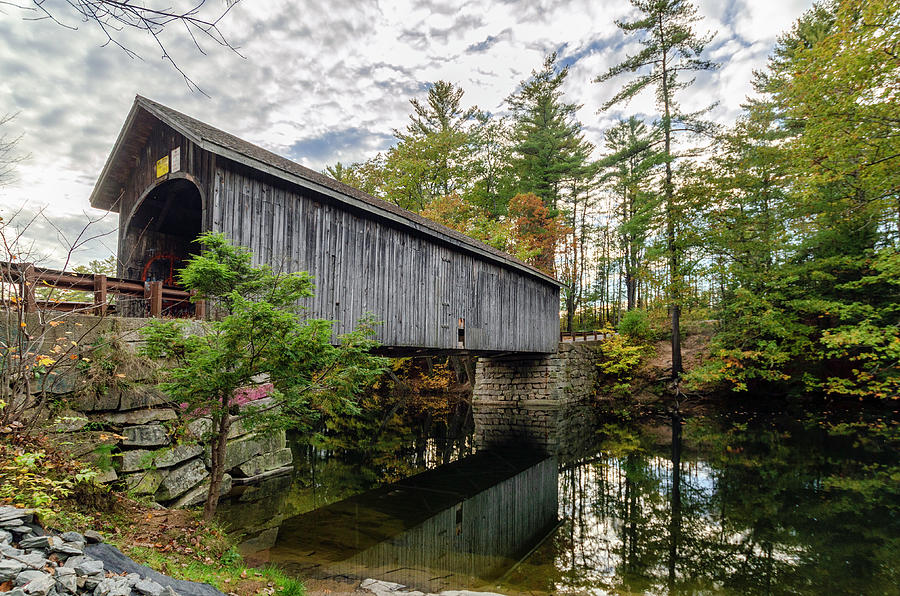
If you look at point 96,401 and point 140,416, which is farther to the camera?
point 140,416

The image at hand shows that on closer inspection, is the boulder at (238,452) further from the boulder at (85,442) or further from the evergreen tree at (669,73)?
the evergreen tree at (669,73)

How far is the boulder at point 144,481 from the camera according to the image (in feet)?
14.6

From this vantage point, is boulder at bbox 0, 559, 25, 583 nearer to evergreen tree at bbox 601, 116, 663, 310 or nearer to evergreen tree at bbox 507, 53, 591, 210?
evergreen tree at bbox 601, 116, 663, 310

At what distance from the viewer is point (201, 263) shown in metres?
4.06

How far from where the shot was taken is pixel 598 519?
19.8ft

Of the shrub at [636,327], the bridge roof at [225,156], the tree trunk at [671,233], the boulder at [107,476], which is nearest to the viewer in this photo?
the boulder at [107,476]

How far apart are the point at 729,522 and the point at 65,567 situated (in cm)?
695

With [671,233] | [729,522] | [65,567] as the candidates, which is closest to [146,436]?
[65,567]

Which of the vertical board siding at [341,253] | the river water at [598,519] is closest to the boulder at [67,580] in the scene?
the river water at [598,519]

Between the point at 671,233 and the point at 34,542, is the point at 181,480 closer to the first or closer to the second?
the point at 34,542

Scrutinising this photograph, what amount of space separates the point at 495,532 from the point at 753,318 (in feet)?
38.8

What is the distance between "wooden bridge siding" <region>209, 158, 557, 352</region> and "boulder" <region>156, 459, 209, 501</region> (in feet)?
9.66

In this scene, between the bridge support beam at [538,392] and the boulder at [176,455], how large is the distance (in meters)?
8.37

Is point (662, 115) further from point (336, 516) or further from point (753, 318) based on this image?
point (336, 516)
